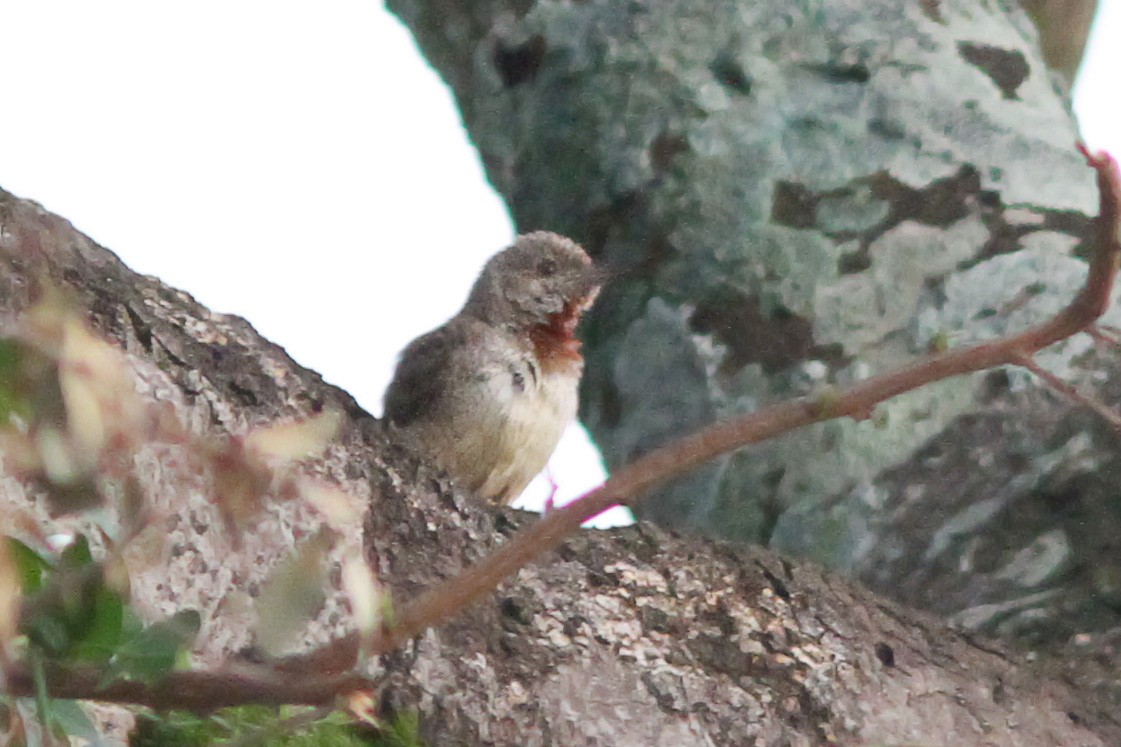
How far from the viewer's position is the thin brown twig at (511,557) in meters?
0.98

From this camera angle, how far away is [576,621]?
266cm

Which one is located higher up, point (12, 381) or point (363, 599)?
point (12, 381)

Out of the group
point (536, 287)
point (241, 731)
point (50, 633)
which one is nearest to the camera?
point (50, 633)

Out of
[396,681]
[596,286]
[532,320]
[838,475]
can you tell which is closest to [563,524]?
[396,681]

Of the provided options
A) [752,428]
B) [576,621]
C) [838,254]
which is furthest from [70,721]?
[838,254]

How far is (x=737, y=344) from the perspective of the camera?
3660mm

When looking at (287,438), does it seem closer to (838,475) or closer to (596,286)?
(838,475)

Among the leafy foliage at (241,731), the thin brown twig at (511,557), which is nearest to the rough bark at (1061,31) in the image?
the leafy foliage at (241,731)

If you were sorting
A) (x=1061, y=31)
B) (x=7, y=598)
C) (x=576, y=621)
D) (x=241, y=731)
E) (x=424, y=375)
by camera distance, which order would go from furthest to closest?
(x=1061, y=31) < (x=424, y=375) < (x=576, y=621) < (x=241, y=731) < (x=7, y=598)

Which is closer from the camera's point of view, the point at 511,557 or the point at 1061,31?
the point at 511,557

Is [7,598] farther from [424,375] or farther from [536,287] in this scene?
[536,287]

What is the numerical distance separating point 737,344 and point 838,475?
43cm

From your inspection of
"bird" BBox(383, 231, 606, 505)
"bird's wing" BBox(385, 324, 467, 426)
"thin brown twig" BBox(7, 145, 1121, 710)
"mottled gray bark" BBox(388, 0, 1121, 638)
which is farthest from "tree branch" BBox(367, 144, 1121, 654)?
"bird's wing" BBox(385, 324, 467, 426)

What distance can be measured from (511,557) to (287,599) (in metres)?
0.16
